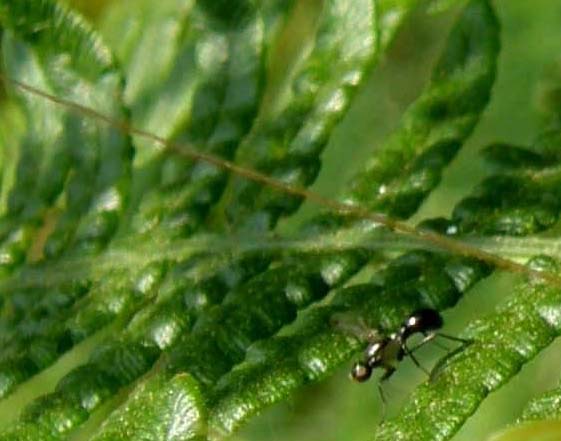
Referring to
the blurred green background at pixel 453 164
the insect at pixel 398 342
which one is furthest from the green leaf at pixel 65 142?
the blurred green background at pixel 453 164

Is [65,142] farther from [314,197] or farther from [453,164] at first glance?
[453,164]

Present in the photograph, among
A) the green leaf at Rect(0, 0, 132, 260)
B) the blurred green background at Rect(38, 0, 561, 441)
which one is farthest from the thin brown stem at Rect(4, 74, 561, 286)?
the blurred green background at Rect(38, 0, 561, 441)

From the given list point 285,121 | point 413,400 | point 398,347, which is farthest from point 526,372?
point 413,400

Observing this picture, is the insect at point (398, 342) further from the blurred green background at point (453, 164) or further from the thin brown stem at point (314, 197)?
the blurred green background at point (453, 164)

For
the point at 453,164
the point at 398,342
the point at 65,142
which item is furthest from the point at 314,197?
the point at 453,164

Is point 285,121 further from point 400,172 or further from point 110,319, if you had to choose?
point 110,319

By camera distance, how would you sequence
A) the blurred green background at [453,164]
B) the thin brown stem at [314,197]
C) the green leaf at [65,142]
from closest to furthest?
the thin brown stem at [314,197], the green leaf at [65,142], the blurred green background at [453,164]

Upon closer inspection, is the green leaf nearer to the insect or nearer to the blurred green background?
the insect
